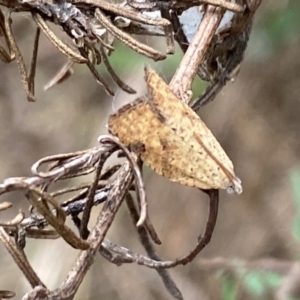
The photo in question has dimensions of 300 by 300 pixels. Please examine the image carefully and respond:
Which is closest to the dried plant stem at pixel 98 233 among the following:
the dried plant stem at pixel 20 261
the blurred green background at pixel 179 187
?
the dried plant stem at pixel 20 261

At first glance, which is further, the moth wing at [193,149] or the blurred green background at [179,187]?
the blurred green background at [179,187]

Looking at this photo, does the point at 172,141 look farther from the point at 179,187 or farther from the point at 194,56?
the point at 179,187

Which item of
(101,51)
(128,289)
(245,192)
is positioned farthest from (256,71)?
(101,51)

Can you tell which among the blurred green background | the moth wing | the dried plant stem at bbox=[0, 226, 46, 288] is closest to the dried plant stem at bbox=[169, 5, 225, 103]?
the moth wing

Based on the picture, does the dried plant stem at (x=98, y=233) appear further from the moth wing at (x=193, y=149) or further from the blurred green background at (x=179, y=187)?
the blurred green background at (x=179, y=187)

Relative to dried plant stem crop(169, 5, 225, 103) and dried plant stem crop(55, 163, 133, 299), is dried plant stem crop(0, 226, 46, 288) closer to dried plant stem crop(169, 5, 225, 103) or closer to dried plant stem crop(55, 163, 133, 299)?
dried plant stem crop(55, 163, 133, 299)

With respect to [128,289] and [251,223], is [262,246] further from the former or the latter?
[128,289]
